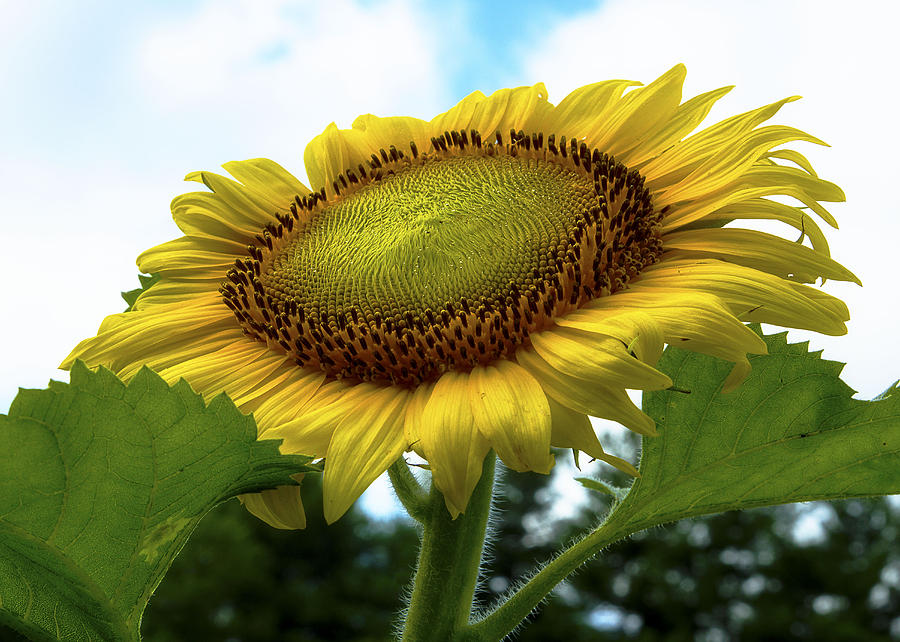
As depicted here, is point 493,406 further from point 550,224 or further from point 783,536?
point 783,536

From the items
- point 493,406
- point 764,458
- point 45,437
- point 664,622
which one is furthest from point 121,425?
point 664,622

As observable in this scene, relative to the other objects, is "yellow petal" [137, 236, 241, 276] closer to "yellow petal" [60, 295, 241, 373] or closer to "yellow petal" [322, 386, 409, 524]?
"yellow petal" [60, 295, 241, 373]

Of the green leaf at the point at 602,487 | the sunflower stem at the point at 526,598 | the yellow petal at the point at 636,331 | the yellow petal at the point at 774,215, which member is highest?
the yellow petal at the point at 774,215

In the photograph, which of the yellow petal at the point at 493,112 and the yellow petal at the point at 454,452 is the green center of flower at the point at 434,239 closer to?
the yellow petal at the point at 493,112

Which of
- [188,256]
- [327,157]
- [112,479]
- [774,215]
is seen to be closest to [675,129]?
[774,215]

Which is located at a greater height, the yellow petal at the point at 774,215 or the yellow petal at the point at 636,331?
the yellow petal at the point at 774,215

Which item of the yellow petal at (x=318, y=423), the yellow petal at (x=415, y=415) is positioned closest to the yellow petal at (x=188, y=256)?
the yellow petal at (x=318, y=423)
